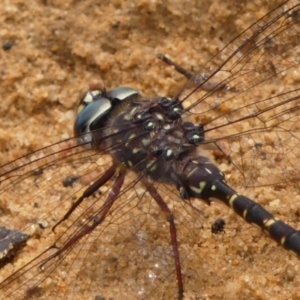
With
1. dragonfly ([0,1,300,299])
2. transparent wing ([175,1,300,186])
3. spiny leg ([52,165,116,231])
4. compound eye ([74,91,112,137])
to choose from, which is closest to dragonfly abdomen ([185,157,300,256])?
dragonfly ([0,1,300,299])

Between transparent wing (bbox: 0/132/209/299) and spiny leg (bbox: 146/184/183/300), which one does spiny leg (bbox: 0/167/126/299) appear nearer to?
transparent wing (bbox: 0/132/209/299)

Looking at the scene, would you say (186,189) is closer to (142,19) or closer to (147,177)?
(147,177)

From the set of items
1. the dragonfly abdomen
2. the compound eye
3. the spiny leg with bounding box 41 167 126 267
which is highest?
the compound eye

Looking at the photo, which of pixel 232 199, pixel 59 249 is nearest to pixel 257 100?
pixel 232 199

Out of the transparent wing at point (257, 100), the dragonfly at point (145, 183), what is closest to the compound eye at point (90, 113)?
the dragonfly at point (145, 183)

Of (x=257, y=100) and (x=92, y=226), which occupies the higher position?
(x=92, y=226)

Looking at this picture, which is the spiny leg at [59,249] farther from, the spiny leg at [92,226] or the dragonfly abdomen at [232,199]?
the dragonfly abdomen at [232,199]

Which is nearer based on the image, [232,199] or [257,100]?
[232,199]

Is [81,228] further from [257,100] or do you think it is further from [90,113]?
[257,100]

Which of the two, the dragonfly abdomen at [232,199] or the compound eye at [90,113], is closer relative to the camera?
the dragonfly abdomen at [232,199]
